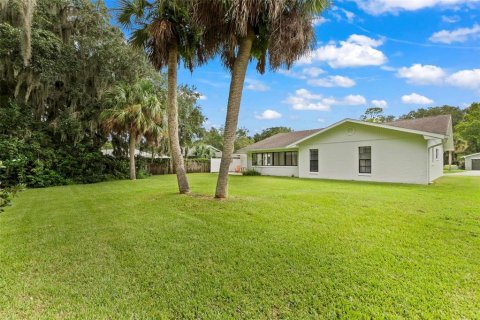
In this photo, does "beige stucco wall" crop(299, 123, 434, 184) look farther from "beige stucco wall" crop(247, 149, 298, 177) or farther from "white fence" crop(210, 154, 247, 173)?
"white fence" crop(210, 154, 247, 173)

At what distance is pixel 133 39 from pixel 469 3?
12322mm

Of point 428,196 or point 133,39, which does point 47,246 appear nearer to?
point 133,39

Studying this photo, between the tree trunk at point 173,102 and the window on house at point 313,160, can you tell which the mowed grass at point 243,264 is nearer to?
the tree trunk at point 173,102

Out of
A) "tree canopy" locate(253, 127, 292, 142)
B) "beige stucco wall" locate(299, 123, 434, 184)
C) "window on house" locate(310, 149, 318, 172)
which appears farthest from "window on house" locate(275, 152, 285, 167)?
"tree canopy" locate(253, 127, 292, 142)

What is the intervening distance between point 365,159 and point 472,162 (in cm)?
2562

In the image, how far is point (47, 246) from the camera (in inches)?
168

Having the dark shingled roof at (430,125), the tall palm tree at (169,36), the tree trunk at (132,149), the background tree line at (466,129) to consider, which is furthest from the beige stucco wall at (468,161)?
the tree trunk at (132,149)

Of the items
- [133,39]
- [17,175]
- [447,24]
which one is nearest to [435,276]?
[133,39]

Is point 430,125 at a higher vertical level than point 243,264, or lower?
higher

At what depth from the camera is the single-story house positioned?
29.4m

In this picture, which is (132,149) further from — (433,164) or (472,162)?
(472,162)

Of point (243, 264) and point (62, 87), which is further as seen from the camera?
point (62, 87)

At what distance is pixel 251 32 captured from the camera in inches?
278

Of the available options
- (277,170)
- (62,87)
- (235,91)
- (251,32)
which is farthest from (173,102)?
(277,170)
